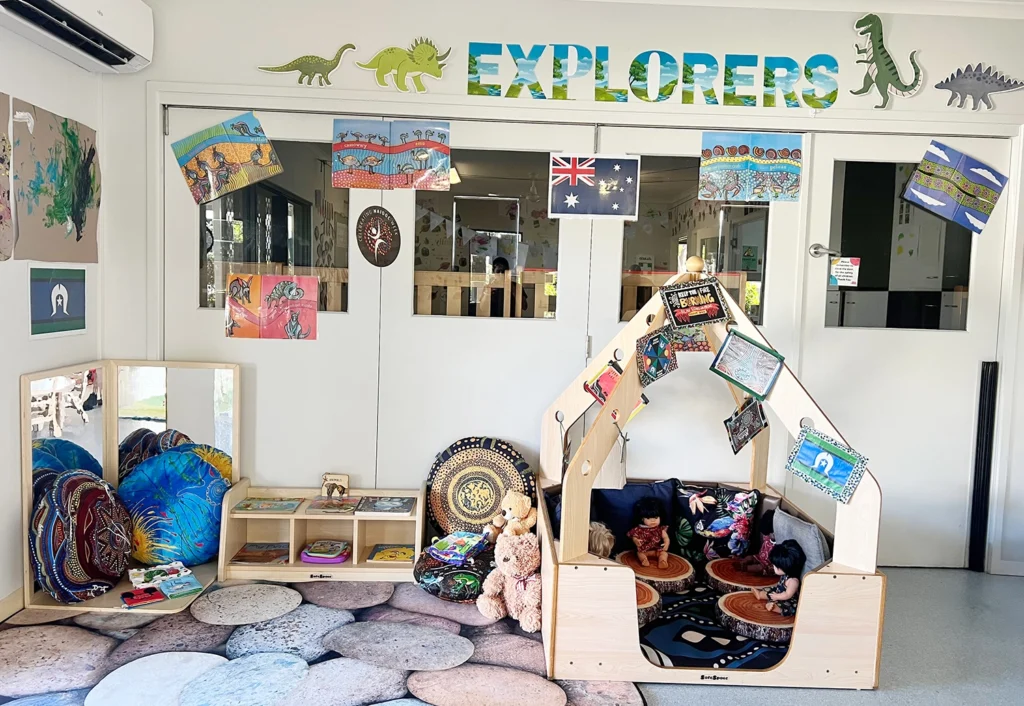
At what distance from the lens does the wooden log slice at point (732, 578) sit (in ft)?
8.82

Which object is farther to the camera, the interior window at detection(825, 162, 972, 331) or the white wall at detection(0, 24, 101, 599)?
the interior window at detection(825, 162, 972, 331)

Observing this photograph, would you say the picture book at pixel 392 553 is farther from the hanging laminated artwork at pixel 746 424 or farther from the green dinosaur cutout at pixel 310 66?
the green dinosaur cutout at pixel 310 66

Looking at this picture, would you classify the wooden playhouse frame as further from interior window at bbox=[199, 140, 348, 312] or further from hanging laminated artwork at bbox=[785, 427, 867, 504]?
interior window at bbox=[199, 140, 348, 312]

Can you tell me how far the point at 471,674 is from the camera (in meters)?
2.29

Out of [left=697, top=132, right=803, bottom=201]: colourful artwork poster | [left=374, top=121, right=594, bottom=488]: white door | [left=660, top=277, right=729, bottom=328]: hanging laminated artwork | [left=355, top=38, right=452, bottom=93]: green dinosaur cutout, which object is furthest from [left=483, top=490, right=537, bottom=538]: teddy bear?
[left=355, top=38, right=452, bottom=93]: green dinosaur cutout

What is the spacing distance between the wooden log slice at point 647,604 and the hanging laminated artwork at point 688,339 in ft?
2.72

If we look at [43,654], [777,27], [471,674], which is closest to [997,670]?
[471,674]

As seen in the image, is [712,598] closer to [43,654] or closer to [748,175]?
[748,175]

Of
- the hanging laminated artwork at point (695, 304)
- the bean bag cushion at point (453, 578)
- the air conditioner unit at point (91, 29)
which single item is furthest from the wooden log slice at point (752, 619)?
the air conditioner unit at point (91, 29)

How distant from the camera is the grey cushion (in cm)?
248

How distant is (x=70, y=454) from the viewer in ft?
9.52

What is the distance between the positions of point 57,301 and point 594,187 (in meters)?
2.16

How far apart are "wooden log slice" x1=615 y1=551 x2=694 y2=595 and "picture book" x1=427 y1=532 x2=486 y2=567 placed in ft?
1.81

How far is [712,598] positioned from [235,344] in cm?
218
